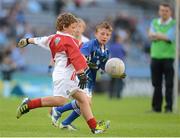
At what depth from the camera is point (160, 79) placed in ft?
57.1

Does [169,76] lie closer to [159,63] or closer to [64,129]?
[159,63]

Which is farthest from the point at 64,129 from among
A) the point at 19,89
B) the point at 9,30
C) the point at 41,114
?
the point at 9,30

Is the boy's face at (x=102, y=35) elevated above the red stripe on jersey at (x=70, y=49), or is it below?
above

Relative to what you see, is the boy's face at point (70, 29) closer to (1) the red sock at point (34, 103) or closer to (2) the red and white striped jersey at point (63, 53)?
(2) the red and white striped jersey at point (63, 53)

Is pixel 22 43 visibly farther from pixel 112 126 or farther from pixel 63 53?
pixel 112 126

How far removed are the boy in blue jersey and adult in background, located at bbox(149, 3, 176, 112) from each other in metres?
4.91

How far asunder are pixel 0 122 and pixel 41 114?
3016 mm

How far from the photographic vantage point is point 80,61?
1080 centimetres

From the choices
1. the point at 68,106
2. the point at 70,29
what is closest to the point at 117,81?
the point at 68,106

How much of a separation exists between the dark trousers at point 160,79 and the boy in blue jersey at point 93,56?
494cm

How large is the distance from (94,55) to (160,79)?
5276mm

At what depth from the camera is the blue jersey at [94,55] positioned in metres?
12.3

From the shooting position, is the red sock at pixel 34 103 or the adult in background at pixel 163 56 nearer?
the red sock at pixel 34 103

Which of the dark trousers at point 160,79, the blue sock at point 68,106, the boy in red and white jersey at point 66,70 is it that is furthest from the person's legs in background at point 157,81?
the boy in red and white jersey at point 66,70
